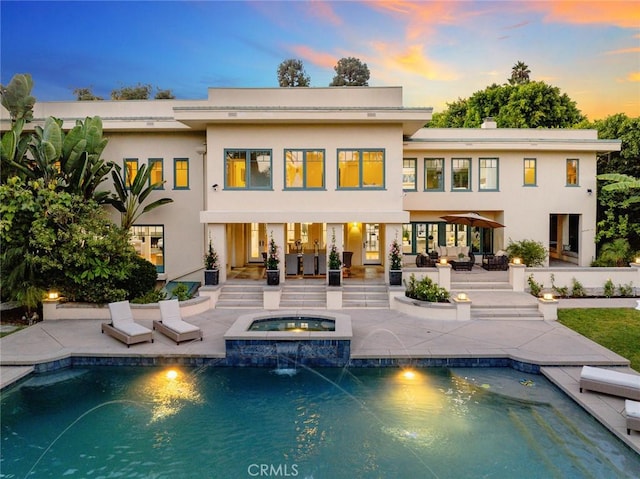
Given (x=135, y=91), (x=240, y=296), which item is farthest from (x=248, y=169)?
(x=135, y=91)

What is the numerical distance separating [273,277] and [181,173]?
703cm

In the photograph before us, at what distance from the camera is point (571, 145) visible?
20656 mm

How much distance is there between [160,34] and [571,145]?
24.6 m

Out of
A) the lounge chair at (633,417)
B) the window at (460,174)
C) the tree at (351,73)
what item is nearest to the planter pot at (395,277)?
the window at (460,174)

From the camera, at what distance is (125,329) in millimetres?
11781

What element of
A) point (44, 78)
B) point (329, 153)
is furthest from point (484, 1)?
point (44, 78)

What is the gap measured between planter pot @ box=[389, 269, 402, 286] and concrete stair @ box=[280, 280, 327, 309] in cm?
264

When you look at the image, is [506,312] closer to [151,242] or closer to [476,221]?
[476,221]

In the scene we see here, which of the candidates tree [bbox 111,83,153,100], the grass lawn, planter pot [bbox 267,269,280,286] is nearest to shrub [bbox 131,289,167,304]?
planter pot [bbox 267,269,280,286]

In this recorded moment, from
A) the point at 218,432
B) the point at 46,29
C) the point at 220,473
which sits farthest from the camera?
the point at 46,29

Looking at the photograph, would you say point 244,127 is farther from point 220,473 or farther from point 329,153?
point 220,473

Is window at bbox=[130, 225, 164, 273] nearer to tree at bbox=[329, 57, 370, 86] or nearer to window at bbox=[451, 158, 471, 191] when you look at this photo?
window at bbox=[451, 158, 471, 191]

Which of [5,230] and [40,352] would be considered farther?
[5,230]

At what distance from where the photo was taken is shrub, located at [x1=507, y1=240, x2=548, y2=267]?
19.5 meters
